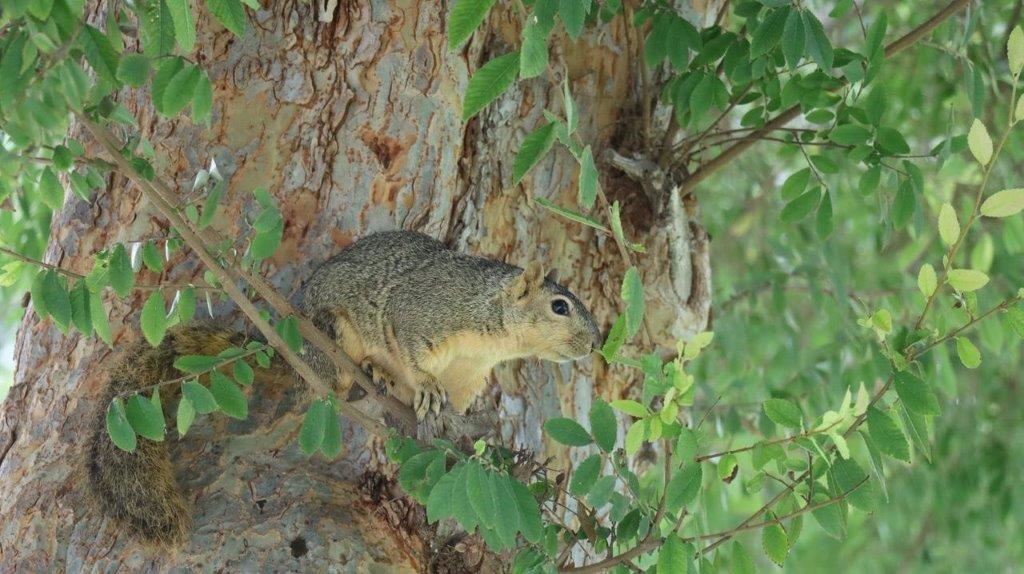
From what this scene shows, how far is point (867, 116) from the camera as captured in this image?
1.89 metres

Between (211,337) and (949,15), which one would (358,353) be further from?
(949,15)

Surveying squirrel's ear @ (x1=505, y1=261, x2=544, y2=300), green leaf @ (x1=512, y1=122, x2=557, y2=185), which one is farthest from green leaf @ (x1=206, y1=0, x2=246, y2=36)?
squirrel's ear @ (x1=505, y1=261, x2=544, y2=300)

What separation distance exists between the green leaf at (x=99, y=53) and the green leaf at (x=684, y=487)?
853mm

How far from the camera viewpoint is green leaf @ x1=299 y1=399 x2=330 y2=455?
4.88 feet

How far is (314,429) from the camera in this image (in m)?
1.49

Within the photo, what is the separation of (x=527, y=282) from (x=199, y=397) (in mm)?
732

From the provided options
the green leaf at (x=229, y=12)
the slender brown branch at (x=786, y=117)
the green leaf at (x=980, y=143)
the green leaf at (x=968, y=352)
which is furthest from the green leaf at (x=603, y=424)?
the slender brown branch at (x=786, y=117)

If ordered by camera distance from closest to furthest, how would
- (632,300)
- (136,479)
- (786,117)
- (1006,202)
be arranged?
1. (632,300)
2. (1006,202)
3. (136,479)
4. (786,117)

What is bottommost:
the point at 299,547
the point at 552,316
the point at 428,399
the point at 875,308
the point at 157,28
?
the point at 875,308

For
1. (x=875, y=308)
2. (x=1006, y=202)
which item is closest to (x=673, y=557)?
(x=1006, y=202)

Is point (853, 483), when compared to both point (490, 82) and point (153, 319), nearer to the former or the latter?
point (490, 82)

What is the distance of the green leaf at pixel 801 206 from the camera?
198cm

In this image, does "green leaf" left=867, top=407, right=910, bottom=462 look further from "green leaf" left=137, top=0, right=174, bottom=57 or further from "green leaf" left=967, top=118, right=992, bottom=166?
"green leaf" left=137, top=0, right=174, bottom=57

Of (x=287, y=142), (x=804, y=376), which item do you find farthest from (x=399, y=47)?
(x=804, y=376)
